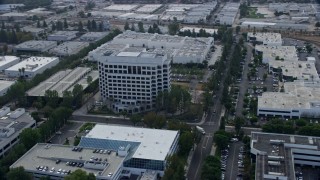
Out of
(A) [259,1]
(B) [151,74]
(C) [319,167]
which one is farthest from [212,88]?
(A) [259,1]

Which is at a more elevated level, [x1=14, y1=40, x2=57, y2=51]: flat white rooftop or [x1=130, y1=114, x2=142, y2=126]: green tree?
[x1=14, y1=40, x2=57, y2=51]: flat white rooftop

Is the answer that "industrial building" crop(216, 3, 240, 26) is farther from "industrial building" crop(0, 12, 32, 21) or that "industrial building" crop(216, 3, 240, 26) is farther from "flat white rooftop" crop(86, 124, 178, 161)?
"flat white rooftop" crop(86, 124, 178, 161)

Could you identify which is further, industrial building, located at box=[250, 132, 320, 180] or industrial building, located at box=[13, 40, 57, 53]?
industrial building, located at box=[13, 40, 57, 53]

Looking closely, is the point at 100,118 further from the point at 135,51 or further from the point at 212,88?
the point at 212,88

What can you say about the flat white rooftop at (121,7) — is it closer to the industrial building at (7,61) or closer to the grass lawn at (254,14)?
the grass lawn at (254,14)

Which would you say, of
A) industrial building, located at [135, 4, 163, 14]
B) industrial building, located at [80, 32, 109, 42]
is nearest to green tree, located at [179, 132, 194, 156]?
industrial building, located at [80, 32, 109, 42]

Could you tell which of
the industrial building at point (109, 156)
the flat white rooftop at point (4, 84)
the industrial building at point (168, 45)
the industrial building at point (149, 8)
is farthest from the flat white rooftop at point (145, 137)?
the industrial building at point (149, 8)
